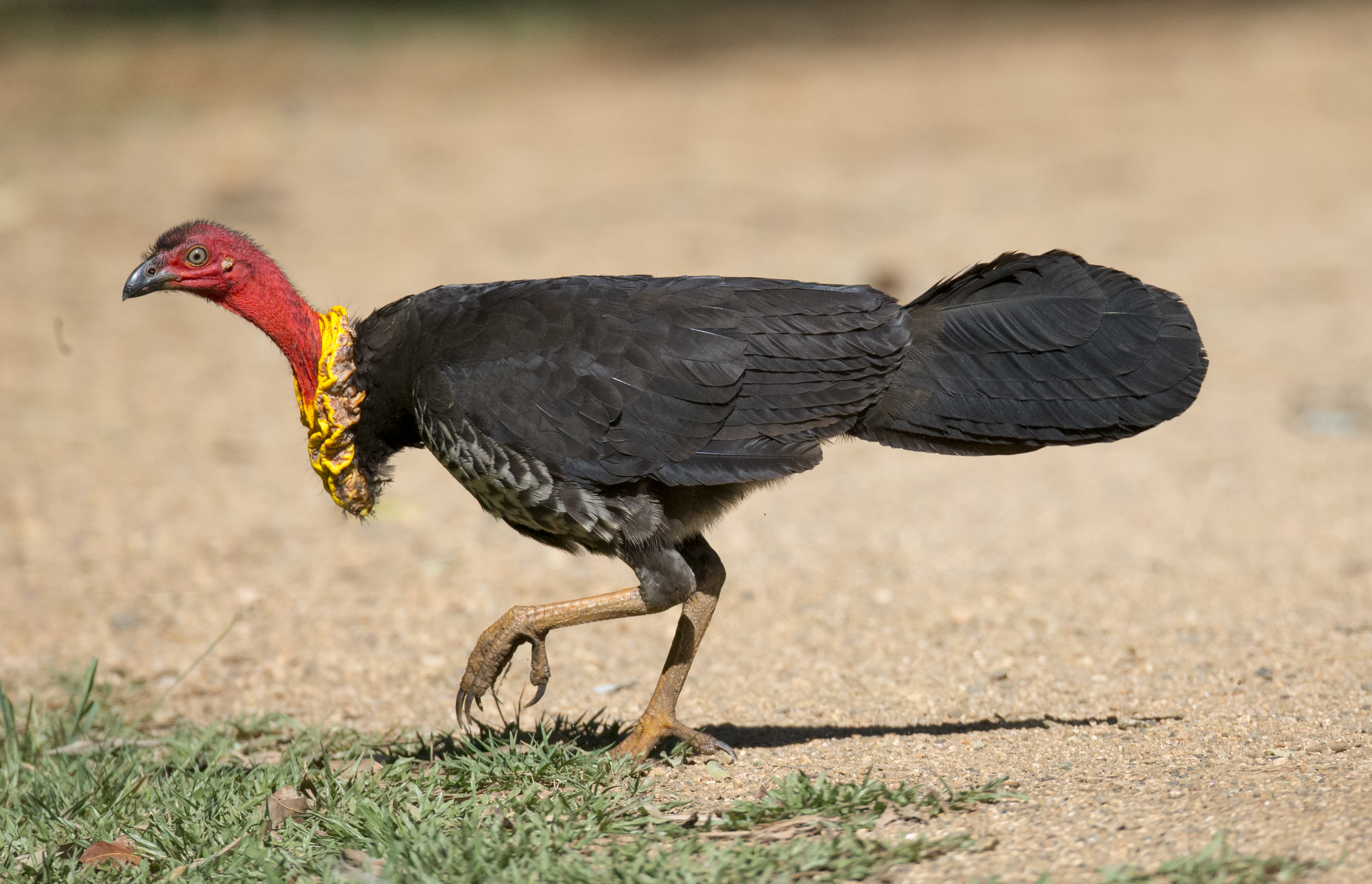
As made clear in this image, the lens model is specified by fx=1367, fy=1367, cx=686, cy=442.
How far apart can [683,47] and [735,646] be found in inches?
457

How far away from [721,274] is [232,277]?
535cm

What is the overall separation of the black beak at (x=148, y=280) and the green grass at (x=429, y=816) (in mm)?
1288

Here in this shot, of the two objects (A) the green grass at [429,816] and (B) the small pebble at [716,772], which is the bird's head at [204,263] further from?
(B) the small pebble at [716,772]

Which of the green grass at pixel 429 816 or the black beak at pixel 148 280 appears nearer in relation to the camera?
the green grass at pixel 429 816

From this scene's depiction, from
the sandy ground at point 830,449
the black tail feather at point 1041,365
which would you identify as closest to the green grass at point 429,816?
the sandy ground at point 830,449

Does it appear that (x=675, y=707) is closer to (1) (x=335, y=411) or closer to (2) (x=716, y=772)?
(2) (x=716, y=772)

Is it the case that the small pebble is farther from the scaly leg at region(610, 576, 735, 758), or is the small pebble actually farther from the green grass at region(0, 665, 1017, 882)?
the green grass at region(0, 665, 1017, 882)

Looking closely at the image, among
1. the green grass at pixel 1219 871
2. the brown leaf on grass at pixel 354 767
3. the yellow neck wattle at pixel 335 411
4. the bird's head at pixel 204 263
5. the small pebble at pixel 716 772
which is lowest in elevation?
the brown leaf on grass at pixel 354 767

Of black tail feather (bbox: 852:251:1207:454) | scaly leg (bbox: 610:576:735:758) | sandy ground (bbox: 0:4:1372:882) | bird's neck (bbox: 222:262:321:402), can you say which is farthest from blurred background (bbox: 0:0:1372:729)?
bird's neck (bbox: 222:262:321:402)

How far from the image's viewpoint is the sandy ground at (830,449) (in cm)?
403

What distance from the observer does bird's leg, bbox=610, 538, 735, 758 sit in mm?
3717

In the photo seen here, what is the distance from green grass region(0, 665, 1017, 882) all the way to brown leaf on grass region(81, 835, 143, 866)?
23 millimetres

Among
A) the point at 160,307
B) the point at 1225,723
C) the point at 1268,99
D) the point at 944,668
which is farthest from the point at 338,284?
the point at 1268,99

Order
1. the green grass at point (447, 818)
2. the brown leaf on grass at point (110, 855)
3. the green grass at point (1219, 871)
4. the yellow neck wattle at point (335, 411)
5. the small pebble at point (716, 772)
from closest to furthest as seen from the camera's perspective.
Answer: the green grass at point (1219, 871) → the green grass at point (447, 818) → the brown leaf on grass at point (110, 855) → the small pebble at point (716, 772) → the yellow neck wattle at point (335, 411)
